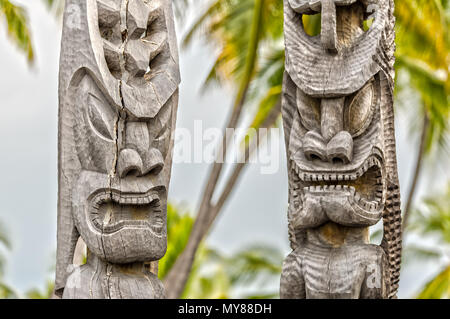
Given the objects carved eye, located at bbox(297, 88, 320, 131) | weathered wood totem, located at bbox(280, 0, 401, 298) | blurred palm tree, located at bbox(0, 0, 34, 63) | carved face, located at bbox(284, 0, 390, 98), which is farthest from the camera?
blurred palm tree, located at bbox(0, 0, 34, 63)

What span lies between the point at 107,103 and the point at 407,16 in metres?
8.35

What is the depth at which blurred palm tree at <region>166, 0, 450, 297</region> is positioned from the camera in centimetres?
1313

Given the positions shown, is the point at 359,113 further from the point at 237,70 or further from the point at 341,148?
the point at 237,70

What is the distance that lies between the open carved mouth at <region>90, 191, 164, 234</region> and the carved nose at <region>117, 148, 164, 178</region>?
149 mm

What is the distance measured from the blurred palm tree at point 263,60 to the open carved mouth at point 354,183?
23.9 feet

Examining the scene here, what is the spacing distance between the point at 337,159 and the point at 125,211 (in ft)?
4.75

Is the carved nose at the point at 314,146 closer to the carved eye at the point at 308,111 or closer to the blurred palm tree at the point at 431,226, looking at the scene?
the carved eye at the point at 308,111

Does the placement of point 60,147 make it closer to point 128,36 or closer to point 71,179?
point 71,179

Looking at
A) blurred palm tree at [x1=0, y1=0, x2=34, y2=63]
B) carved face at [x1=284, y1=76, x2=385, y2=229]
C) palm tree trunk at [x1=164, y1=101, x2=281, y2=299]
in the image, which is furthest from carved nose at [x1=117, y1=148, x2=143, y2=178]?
blurred palm tree at [x1=0, y1=0, x2=34, y2=63]

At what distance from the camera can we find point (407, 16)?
13164mm

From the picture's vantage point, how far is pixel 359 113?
19.0 feet

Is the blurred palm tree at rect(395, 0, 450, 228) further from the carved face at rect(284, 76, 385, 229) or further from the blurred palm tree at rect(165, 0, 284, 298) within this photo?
the carved face at rect(284, 76, 385, 229)
